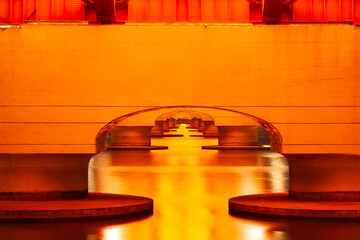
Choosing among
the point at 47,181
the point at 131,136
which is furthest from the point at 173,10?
the point at 131,136

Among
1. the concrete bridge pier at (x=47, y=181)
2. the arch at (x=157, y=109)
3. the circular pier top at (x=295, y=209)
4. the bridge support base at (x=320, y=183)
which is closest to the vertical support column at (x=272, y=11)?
the arch at (x=157, y=109)

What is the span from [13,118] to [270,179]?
1051cm

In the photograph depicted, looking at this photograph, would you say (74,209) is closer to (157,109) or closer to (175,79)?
(157,109)

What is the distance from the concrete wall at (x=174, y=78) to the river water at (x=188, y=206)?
2.57 metres

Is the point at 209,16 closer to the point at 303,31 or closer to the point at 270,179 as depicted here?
the point at 303,31

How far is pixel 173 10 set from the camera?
56.4 feet

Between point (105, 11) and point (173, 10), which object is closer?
point (105, 11)

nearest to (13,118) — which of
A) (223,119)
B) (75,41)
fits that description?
(75,41)

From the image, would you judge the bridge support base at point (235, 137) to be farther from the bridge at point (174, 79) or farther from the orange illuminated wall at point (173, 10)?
the bridge at point (174, 79)

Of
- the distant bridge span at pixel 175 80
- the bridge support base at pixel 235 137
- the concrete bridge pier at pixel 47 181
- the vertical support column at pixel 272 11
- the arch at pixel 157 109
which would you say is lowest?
the bridge support base at pixel 235 137

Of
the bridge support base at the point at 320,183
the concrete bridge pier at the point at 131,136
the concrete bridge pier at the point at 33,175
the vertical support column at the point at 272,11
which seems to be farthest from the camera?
the concrete bridge pier at the point at 131,136

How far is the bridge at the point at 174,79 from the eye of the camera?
53.9ft

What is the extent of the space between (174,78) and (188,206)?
3.28m

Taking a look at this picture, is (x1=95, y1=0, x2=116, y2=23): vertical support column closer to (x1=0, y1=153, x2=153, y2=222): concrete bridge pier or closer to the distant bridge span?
the distant bridge span
